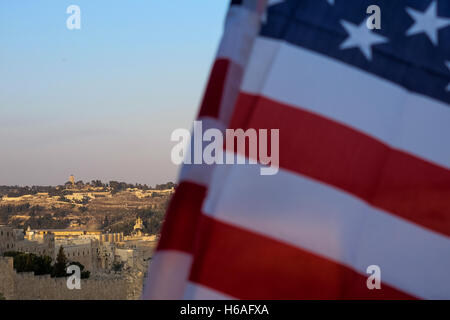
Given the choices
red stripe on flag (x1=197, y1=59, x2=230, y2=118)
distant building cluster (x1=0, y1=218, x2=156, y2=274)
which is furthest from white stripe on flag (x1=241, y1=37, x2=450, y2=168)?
distant building cluster (x1=0, y1=218, x2=156, y2=274)

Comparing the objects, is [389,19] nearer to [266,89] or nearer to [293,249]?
[266,89]

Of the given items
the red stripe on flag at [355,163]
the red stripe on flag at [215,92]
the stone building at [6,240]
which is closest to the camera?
the red stripe on flag at [355,163]

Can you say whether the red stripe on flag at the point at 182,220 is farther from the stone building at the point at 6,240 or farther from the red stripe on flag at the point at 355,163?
the stone building at the point at 6,240

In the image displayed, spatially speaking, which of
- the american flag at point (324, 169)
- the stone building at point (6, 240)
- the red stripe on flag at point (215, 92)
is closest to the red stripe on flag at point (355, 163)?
the american flag at point (324, 169)

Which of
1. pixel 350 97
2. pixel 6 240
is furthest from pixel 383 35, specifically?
pixel 6 240

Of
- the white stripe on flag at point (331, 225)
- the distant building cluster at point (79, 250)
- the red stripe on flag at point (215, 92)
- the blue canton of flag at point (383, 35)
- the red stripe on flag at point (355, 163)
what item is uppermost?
the blue canton of flag at point (383, 35)

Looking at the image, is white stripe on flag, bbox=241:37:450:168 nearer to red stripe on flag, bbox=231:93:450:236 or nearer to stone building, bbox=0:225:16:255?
red stripe on flag, bbox=231:93:450:236

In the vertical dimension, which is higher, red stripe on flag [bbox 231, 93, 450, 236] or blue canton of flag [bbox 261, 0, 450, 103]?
blue canton of flag [bbox 261, 0, 450, 103]

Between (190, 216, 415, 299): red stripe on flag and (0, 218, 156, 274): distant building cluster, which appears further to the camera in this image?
(0, 218, 156, 274): distant building cluster
